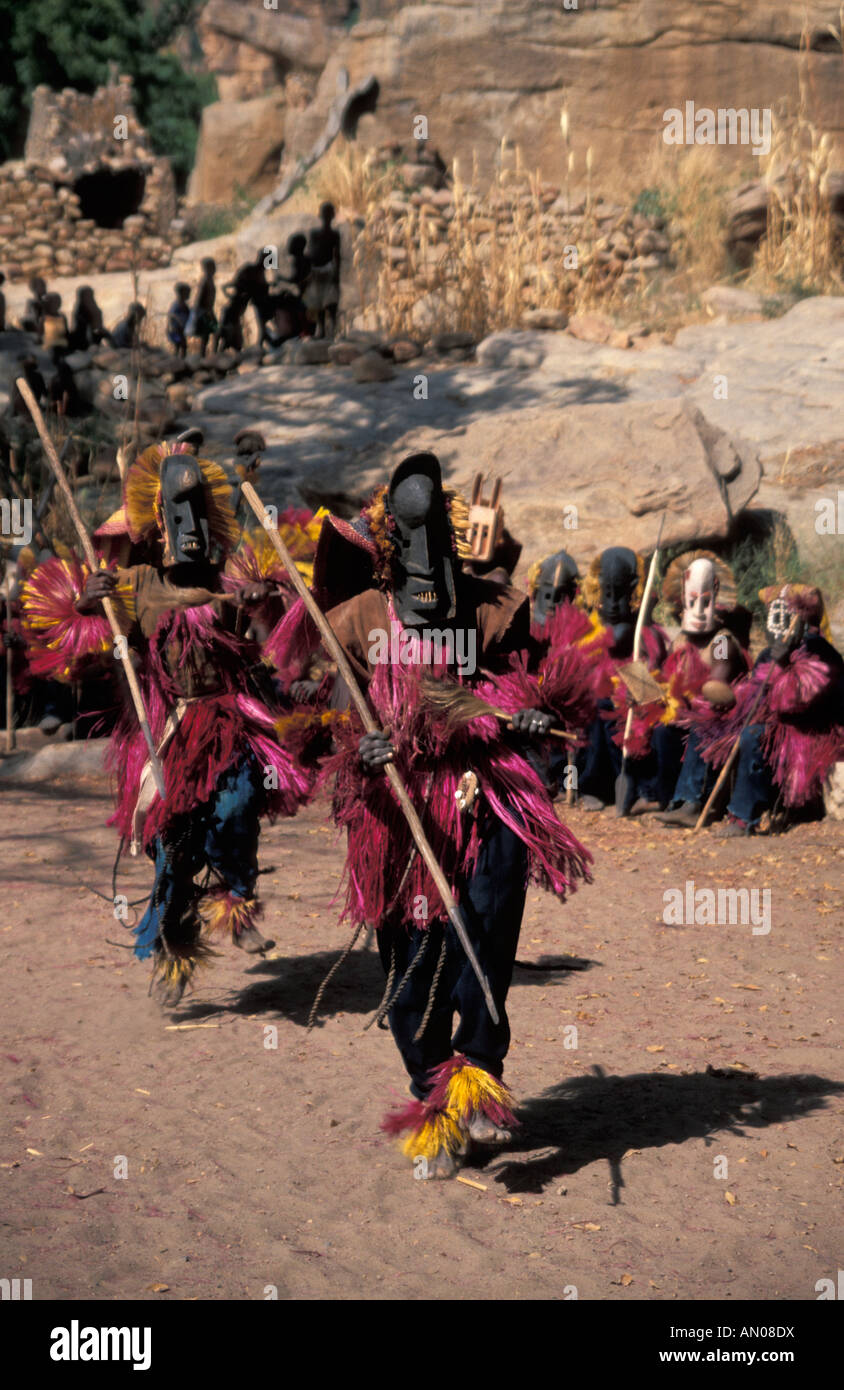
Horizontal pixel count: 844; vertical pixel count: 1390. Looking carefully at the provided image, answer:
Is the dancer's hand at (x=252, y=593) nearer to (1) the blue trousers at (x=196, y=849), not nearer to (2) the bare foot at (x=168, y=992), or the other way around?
(1) the blue trousers at (x=196, y=849)

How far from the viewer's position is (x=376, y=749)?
3982 millimetres

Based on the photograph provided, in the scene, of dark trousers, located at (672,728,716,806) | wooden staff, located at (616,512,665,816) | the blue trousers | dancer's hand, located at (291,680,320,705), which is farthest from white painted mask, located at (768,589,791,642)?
dancer's hand, located at (291,680,320,705)

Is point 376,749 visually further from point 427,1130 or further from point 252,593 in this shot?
point 252,593

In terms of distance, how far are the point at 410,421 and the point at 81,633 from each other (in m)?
9.24

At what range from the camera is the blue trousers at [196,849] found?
227 inches

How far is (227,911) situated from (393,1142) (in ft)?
5.89

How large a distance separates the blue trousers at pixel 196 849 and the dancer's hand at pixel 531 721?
1991 mm

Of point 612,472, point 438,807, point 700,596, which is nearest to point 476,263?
point 612,472

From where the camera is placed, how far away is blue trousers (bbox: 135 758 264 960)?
18.9ft

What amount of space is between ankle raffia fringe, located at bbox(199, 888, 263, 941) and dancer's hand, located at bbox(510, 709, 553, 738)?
2.38m

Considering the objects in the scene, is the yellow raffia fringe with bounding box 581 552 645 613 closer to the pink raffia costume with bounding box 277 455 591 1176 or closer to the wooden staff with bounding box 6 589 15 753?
the wooden staff with bounding box 6 589 15 753

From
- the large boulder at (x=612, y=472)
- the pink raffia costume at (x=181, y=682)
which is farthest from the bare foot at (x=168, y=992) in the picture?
the large boulder at (x=612, y=472)

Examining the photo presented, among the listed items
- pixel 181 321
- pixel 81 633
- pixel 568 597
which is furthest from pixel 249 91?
pixel 81 633
